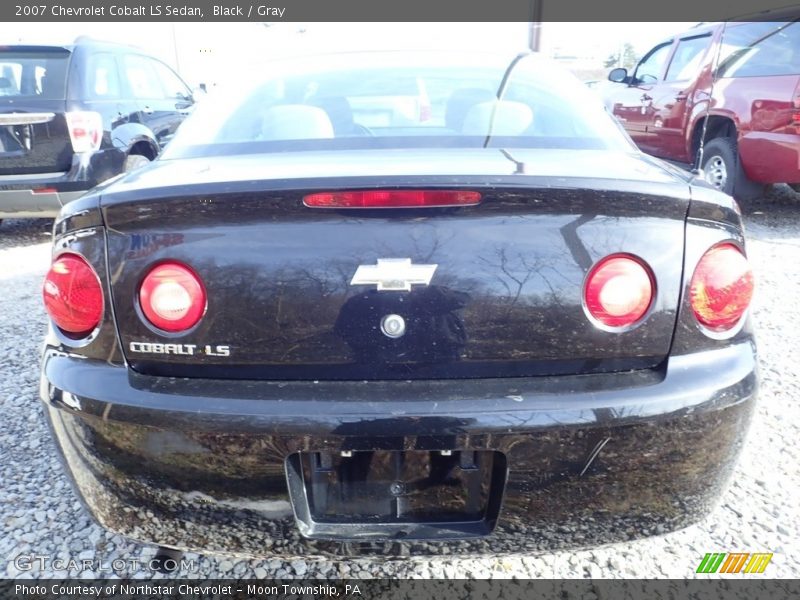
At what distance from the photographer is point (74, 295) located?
1.46m

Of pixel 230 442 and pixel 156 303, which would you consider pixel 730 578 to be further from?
pixel 156 303

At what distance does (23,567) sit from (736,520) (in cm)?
241

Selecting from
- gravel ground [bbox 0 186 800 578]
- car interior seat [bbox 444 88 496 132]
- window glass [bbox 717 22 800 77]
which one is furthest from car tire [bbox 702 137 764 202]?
car interior seat [bbox 444 88 496 132]

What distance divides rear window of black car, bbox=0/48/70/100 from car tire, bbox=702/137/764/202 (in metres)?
6.16

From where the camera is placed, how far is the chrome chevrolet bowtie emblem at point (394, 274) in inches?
51.5

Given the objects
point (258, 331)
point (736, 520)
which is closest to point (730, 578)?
point (736, 520)

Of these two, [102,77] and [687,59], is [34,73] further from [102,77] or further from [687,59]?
[687,59]

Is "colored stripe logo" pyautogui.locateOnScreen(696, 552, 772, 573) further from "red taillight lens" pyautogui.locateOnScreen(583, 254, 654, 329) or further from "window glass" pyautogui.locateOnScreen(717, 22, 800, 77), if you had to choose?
"window glass" pyautogui.locateOnScreen(717, 22, 800, 77)

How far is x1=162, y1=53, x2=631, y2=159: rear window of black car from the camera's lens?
1884 mm

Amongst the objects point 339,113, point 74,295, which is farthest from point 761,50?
point 74,295

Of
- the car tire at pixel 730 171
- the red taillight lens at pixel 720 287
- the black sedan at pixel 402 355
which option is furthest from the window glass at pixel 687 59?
the black sedan at pixel 402 355

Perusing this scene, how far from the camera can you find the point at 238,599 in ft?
5.85

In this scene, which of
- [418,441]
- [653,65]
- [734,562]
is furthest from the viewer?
[653,65]

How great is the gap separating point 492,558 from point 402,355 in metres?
0.60
